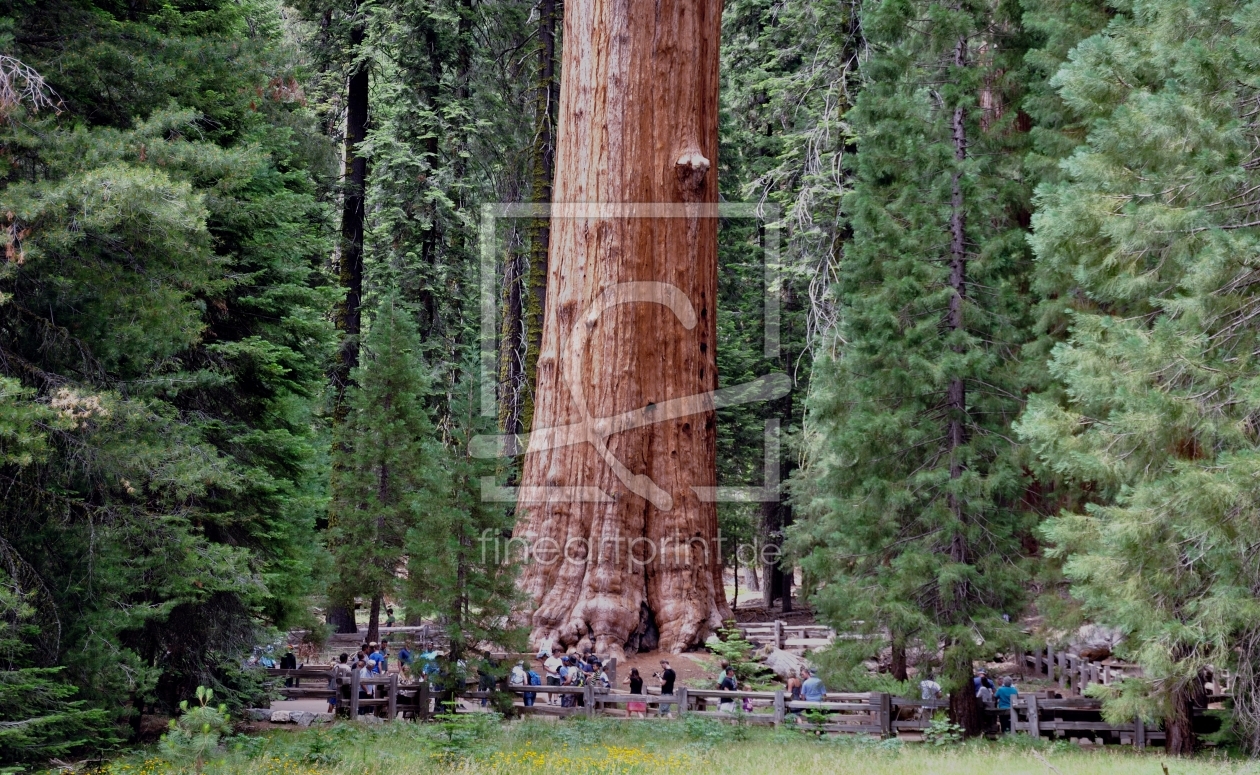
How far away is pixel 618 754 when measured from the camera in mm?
9398

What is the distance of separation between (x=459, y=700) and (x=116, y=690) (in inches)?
189

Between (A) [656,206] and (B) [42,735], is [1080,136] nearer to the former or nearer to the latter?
(A) [656,206]

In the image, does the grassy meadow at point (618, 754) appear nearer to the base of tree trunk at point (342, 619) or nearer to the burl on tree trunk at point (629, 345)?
the burl on tree trunk at point (629, 345)

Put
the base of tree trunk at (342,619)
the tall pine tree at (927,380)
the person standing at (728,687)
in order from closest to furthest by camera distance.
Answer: the tall pine tree at (927,380) → the person standing at (728,687) → the base of tree trunk at (342,619)

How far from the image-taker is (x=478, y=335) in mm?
34062

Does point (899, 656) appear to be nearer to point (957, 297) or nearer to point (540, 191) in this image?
point (957, 297)

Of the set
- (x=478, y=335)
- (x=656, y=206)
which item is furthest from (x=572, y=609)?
(x=478, y=335)

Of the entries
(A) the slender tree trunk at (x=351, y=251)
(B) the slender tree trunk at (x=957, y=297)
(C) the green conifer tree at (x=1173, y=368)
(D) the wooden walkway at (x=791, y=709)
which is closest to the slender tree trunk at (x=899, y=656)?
(D) the wooden walkway at (x=791, y=709)

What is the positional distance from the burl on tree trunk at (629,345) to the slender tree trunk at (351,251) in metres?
8.93

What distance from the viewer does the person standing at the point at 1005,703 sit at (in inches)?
535

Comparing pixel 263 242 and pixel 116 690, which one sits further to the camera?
pixel 263 242

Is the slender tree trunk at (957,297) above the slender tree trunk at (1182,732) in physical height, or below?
above

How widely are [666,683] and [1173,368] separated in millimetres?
6963

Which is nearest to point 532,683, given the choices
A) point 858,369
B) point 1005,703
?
point 858,369
